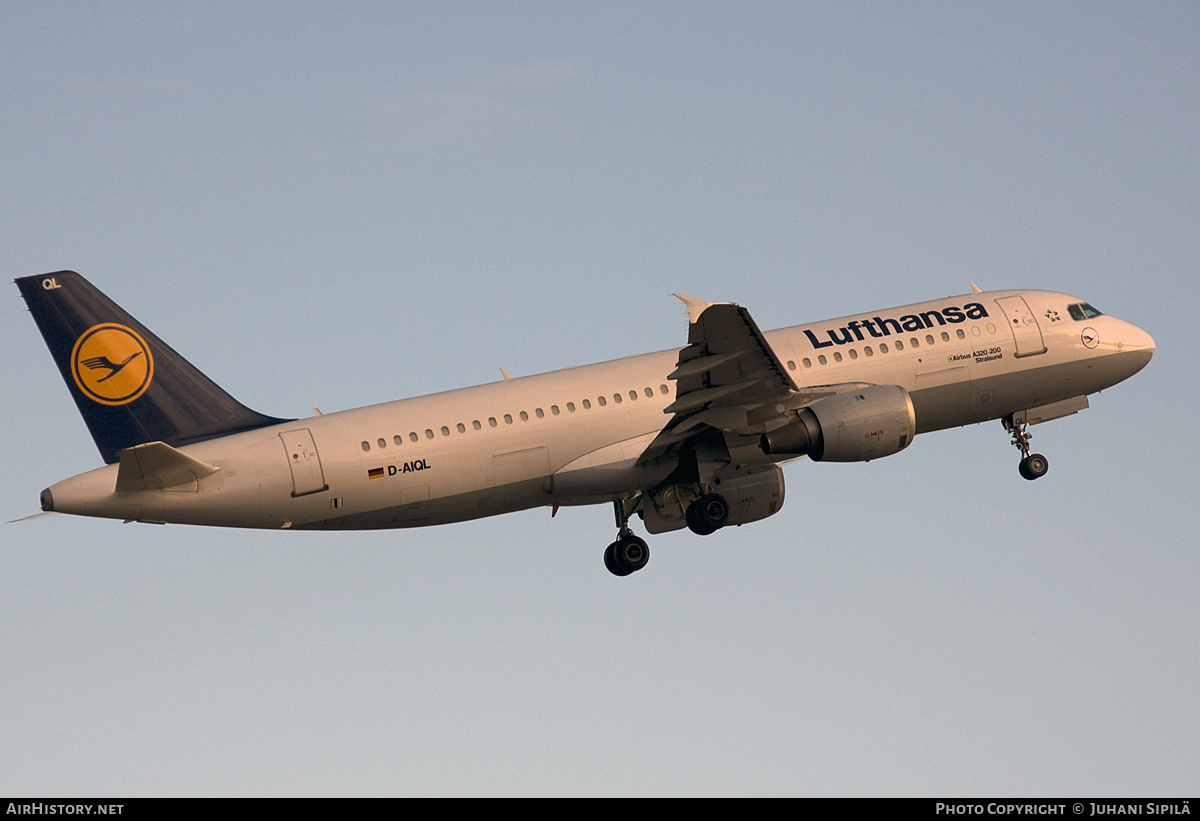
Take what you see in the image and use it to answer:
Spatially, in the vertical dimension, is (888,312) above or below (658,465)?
above

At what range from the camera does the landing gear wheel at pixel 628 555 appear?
4203 cm

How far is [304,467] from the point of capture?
36312mm

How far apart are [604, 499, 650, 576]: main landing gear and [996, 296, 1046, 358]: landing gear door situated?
492 inches

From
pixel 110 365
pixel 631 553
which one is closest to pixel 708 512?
pixel 631 553

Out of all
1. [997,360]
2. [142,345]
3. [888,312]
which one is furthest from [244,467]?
[997,360]

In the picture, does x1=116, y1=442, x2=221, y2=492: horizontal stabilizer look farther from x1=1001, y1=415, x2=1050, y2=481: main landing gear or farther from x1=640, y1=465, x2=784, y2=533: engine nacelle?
x1=1001, y1=415, x2=1050, y2=481: main landing gear

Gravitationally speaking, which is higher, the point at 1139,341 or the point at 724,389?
the point at 1139,341

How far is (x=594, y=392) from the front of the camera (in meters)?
39.1

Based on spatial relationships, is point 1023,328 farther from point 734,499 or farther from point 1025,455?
point 734,499

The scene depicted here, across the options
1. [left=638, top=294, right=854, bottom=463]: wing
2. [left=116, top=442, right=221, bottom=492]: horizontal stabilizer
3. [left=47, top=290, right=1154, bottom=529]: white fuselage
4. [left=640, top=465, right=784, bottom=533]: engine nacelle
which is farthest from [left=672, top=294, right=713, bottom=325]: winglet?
[left=116, top=442, right=221, bottom=492]: horizontal stabilizer

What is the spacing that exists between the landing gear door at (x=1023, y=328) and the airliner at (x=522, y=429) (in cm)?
183

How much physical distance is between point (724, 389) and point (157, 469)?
14065 millimetres
